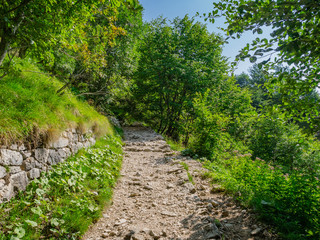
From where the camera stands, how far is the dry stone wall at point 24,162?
293 centimetres

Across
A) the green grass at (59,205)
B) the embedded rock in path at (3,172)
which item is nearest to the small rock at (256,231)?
the green grass at (59,205)

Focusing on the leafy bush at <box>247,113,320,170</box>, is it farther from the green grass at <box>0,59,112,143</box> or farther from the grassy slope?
the green grass at <box>0,59,112,143</box>

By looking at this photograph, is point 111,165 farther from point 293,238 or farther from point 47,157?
point 293,238

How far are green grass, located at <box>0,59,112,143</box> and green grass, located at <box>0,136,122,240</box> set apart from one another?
102 centimetres

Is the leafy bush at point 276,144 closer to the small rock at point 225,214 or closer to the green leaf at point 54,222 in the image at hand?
the small rock at point 225,214

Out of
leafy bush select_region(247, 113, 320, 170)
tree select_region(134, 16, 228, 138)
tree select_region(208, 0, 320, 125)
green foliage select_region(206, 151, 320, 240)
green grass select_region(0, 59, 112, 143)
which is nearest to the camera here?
tree select_region(208, 0, 320, 125)

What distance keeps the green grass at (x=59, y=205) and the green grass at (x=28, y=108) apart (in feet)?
→ 3.35

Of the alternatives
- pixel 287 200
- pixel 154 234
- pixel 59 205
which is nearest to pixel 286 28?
pixel 287 200

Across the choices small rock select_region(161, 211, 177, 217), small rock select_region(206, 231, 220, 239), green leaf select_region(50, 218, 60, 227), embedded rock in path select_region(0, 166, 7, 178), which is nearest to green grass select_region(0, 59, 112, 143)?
embedded rock in path select_region(0, 166, 7, 178)

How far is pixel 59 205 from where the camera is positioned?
3289mm

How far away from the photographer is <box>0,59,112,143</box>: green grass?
128 inches

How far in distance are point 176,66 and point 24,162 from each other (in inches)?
498

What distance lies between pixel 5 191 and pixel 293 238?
462cm

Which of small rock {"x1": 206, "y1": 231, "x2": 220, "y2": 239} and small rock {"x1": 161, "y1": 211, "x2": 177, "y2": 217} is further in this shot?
small rock {"x1": 161, "y1": 211, "x2": 177, "y2": 217}
